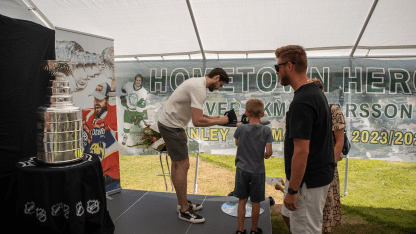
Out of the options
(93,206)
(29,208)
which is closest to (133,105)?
(93,206)

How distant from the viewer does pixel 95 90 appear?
3021 mm

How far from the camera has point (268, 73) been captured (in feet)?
12.9

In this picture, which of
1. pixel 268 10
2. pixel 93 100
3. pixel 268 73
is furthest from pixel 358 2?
pixel 93 100

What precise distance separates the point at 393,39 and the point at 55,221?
4533 millimetres

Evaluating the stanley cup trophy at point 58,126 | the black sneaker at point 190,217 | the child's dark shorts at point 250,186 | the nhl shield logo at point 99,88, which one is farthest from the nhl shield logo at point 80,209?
the nhl shield logo at point 99,88

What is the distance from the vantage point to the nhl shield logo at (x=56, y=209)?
63.2 inches

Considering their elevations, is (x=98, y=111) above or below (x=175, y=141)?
above

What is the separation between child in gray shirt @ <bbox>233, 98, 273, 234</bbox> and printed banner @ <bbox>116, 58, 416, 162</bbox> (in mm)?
1690

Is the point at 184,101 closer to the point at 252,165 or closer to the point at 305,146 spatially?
the point at 252,165

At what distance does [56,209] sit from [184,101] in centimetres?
135

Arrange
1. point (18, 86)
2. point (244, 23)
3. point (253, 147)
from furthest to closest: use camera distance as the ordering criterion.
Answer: point (244, 23) → point (253, 147) → point (18, 86)

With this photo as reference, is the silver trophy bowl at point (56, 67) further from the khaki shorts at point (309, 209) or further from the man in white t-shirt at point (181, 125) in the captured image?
the khaki shorts at point (309, 209)

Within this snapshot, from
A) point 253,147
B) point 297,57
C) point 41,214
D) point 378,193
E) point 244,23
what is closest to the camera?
point 297,57

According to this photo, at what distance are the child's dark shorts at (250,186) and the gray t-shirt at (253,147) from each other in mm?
48
